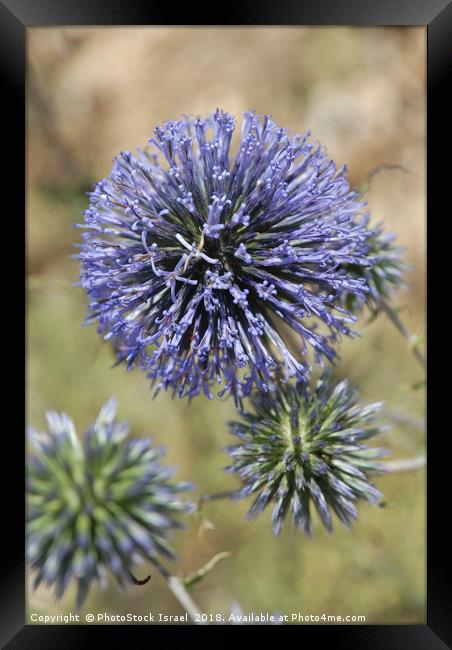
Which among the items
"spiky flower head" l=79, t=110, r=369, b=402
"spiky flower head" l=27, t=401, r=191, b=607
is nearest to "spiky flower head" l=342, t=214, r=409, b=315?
"spiky flower head" l=79, t=110, r=369, b=402

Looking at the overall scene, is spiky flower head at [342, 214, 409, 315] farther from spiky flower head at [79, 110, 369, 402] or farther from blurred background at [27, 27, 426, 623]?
blurred background at [27, 27, 426, 623]

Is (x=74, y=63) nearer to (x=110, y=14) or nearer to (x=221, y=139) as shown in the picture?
(x=110, y=14)

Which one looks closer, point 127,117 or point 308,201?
point 308,201
